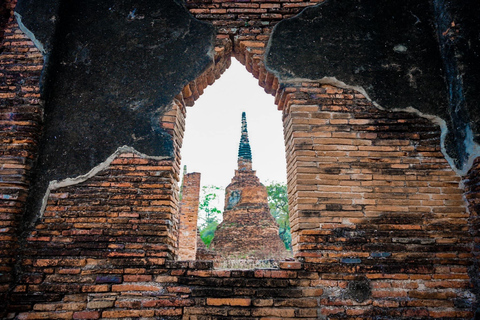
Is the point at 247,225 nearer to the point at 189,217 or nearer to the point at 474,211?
the point at 189,217

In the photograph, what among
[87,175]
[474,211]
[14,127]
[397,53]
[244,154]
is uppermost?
[244,154]

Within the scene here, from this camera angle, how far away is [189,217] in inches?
443

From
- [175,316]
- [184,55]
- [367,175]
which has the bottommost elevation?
[175,316]

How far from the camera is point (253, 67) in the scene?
3.57 metres

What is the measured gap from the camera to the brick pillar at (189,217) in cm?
1051

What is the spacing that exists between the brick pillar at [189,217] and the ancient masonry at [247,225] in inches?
110

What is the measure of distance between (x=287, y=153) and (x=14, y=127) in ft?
9.18

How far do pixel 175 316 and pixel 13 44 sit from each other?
328 cm

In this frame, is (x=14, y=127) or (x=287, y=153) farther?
(x=287, y=153)

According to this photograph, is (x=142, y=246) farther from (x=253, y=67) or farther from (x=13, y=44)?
(x=13, y=44)

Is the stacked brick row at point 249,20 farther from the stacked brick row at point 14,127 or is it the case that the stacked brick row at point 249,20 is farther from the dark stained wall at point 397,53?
the stacked brick row at point 14,127

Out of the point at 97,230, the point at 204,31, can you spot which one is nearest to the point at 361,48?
the point at 204,31

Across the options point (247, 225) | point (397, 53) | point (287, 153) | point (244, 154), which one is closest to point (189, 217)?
point (247, 225)

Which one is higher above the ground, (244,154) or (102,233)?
(244,154)
